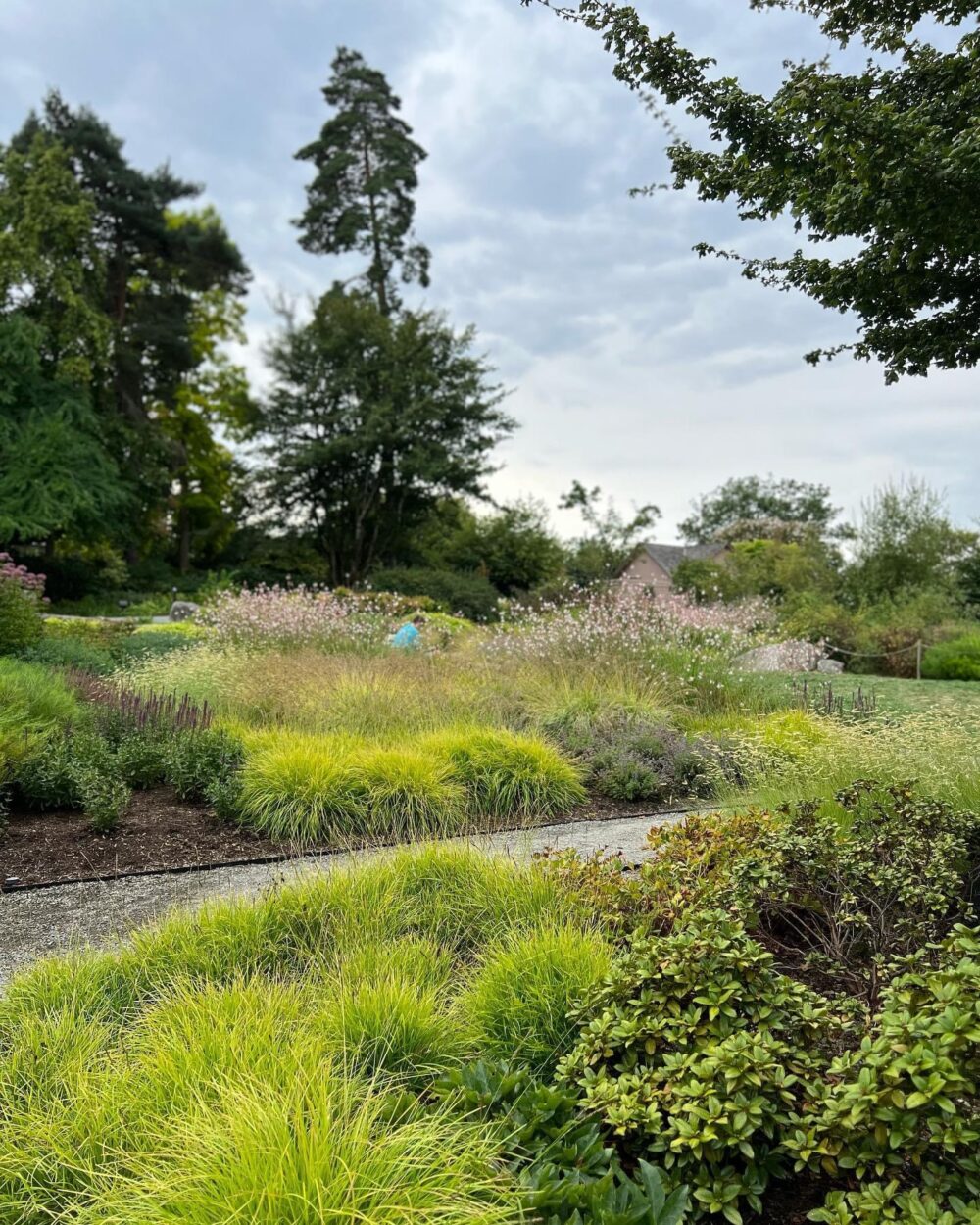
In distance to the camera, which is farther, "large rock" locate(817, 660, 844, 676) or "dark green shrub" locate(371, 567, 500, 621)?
"dark green shrub" locate(371, 567, 500, 621)

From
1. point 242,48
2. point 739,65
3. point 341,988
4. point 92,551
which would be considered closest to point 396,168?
point 92,551

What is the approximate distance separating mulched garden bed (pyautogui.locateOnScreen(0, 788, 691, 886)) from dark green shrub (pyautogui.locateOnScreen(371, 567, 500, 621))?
593 inches

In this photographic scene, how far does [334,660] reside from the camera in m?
7.22

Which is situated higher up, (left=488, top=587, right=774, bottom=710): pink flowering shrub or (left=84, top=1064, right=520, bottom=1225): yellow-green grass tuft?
(left=488, top=587, right=774, bottom=710): pink flowering shrub

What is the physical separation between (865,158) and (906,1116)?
Answer: 2.57 metres

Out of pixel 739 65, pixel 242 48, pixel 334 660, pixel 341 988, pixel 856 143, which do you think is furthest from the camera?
pixel 334 660

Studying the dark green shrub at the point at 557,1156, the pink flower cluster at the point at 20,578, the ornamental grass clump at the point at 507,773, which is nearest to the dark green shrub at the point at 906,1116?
the dark green shrub at the point at 557,1156

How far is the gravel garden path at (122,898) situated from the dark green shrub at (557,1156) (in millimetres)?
1415

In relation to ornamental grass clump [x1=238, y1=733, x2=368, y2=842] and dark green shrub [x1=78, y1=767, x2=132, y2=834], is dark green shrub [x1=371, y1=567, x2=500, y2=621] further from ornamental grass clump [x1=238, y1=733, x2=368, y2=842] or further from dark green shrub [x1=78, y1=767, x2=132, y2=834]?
dark green shrub [x1=78, y1=767, x2=132, y2=834]

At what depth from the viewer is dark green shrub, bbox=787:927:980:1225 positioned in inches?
50.1

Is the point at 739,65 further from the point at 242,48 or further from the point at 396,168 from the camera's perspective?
the point at 396,168

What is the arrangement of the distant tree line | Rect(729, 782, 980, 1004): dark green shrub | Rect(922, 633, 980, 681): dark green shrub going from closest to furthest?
Rect(729, 782, 980, 1004): dark green shrub
Rect(922, 633, 980, 681): dark green shrub
the distant tree line

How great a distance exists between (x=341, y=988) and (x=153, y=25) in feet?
23.8

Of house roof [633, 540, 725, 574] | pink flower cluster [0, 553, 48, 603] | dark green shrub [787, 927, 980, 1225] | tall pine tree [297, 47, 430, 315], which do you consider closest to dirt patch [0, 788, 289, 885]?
dark green shrub [787, 927, 980, 1225]
